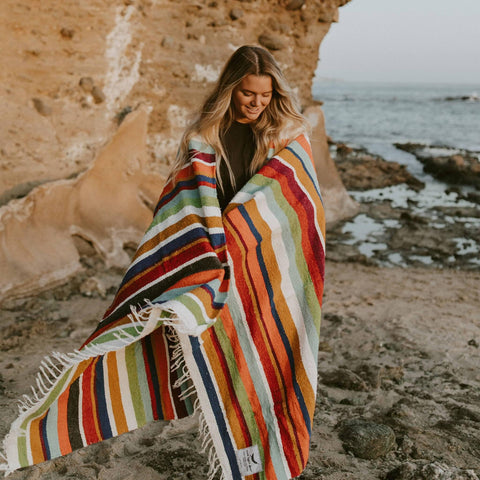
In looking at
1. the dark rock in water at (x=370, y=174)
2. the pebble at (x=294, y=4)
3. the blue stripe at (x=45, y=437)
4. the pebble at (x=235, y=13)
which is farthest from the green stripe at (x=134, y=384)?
the dark rock in water at (x=370, y=174)

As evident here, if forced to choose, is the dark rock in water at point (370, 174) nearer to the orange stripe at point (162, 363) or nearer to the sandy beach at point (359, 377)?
the sandy beach at point (359, 377)

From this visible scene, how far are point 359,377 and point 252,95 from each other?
1.85 meters

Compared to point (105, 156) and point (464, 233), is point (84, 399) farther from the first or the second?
point (464, 233)

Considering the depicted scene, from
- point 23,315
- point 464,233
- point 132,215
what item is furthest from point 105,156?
point 464,233

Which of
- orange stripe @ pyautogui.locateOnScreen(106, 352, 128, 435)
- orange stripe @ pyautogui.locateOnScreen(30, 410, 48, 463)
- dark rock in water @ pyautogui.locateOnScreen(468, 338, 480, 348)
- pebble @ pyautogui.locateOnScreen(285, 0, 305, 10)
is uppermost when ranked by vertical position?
pebble @ pyautogui.locateOnScreen(285, 0, 305, 10)

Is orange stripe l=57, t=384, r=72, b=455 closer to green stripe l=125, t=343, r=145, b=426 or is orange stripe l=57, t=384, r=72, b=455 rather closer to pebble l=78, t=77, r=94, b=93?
green stripe l=125, t=343, r=145, b=426

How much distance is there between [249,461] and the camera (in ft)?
6.66

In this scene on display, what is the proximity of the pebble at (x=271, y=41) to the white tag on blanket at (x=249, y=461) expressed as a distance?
204 inches

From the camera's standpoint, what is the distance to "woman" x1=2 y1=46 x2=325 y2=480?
6.63 ft

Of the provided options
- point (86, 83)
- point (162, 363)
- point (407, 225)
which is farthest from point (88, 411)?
point (407, 225)

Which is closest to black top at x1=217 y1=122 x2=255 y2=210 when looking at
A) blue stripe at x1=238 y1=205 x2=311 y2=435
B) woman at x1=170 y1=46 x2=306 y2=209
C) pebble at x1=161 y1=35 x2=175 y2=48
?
woman at x1=170 y1=46 x2=306 y2=209

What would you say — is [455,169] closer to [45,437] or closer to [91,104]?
[91,104]

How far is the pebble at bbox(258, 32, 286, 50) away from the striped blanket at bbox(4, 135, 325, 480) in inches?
178

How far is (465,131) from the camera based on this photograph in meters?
25.3
